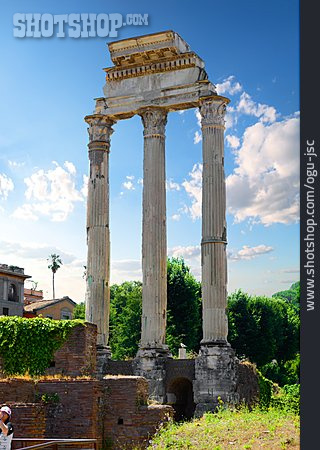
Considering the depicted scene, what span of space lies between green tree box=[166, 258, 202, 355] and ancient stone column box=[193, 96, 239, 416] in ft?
60.3

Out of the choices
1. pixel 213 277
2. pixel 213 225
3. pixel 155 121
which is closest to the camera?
pixel 213 277

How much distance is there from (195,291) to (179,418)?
63.7 ft

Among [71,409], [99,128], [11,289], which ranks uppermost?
[99,128]

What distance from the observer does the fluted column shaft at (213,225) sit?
98.4 ft

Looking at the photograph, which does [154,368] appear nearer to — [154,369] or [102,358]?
[154,369]

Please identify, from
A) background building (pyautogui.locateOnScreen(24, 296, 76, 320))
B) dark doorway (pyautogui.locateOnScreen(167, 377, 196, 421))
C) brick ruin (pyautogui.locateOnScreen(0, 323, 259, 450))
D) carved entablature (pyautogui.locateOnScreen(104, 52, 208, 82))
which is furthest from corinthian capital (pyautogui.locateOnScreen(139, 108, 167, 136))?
background building (pyautogui.locateOnScreen(24, 296, 76, 320))

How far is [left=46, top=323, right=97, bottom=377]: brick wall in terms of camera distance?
2109cm

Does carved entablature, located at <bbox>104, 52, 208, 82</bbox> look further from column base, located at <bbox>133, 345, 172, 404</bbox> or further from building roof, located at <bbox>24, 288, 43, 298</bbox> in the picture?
building roof, located at <bbox>24, 288, 43, 298</bbox>

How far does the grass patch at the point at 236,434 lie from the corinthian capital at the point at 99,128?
1843 cm

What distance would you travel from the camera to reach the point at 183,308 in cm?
5044

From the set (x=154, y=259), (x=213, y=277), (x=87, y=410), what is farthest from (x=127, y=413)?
(x=154, y=259)

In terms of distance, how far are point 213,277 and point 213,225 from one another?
2.33m

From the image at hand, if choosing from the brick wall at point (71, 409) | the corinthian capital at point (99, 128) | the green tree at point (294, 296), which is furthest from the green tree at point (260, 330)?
the brick wall at point (71, 409)
